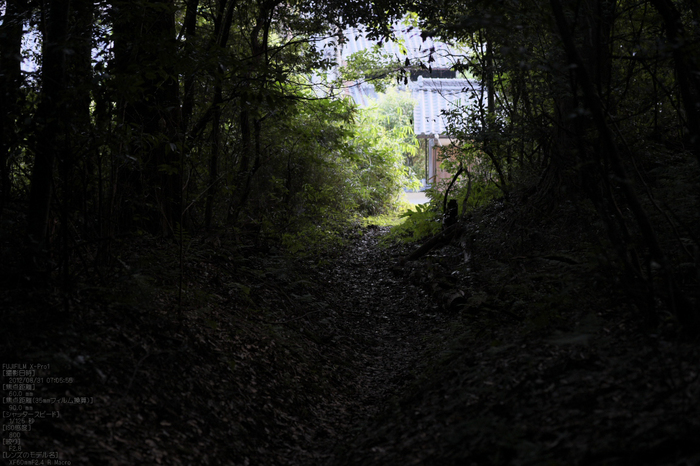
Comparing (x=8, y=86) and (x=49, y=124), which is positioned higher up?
(x=8, y=86)

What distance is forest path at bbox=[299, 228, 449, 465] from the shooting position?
15.2 feet

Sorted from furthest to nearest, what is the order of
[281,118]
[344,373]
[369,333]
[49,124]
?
[281,118] → [369,333] → [344,373] → [49,124]

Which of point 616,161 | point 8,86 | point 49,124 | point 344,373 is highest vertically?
point 8,86

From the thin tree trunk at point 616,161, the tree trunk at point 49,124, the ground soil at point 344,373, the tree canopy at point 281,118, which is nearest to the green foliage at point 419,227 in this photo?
the tree canopy at point 281,118

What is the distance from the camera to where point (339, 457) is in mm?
3799

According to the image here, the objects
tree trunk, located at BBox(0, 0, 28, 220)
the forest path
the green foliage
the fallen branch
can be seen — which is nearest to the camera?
tree trunk, located at BBox(0, 0, 28, 220)

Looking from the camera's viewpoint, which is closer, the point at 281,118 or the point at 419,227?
the point at 281,118

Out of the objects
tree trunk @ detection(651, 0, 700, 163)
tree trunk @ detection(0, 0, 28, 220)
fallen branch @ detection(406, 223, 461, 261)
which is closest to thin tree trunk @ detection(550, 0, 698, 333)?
tree trunk @ detection(651, 0, 700, 163)

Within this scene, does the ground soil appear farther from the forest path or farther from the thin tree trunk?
the thin tree trunk

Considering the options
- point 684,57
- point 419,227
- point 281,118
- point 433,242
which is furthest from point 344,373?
point 419,227

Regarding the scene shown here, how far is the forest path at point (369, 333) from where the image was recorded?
4629 mm

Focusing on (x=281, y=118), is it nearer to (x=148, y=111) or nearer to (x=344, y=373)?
(x=148, y=111)

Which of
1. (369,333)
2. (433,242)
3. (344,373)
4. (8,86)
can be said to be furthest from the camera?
(433,242)

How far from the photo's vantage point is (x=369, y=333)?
7.13 metres
